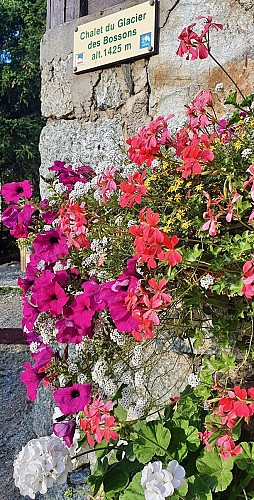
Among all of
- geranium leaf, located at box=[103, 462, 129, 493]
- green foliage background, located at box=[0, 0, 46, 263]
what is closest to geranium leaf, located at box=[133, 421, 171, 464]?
geranium leaf, located at box=[103, 462, 129, 493]

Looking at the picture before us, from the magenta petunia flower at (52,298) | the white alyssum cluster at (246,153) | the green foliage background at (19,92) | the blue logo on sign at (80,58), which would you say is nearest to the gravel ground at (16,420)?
the magenta petunia flower at (52,298)

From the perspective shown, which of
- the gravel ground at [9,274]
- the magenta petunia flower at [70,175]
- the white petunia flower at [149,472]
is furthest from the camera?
the gravel ground at [9,274]

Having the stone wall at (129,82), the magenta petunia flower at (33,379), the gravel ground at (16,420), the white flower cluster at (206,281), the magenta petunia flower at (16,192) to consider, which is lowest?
the gravel ground at (16,420)

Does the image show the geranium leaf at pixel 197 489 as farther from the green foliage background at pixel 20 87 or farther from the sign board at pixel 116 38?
the green foliage background at pixel 20 87

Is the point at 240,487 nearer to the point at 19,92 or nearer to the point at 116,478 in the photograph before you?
the point at 116,478

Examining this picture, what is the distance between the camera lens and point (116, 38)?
7.20 feet

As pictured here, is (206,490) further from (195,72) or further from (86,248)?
(195,72)

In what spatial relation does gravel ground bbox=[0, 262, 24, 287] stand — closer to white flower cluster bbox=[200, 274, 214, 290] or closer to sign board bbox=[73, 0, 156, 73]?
sign board bbox=[73, 0, 156, 73]

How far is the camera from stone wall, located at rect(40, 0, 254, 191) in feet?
6.31

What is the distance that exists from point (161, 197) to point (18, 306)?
16.2 ft

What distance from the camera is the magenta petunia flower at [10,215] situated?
177cm

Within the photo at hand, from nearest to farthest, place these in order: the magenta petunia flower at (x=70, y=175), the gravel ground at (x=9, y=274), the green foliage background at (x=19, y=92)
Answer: the magenta petunia flower at (x=70, y=175) < the gravel ground at (x=9, y=274) < the green foliage background at (x=19, y=92)

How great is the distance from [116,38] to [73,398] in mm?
1326

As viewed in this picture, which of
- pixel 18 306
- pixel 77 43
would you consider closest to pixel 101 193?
pixel 77 43
